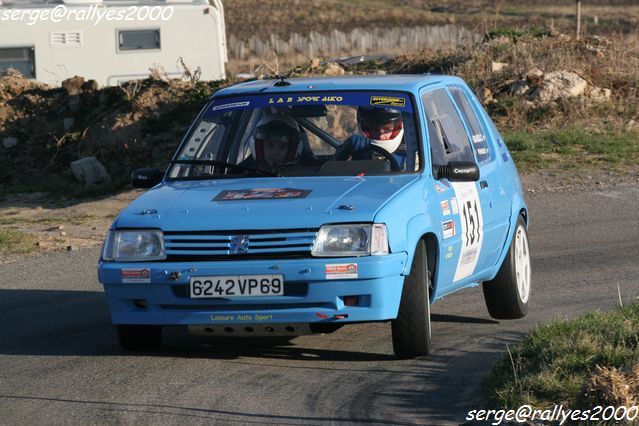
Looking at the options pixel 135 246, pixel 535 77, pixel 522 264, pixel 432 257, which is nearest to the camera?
pixel 135 246

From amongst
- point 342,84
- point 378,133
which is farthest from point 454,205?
point 342,84

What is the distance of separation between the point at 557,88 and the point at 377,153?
11.5m

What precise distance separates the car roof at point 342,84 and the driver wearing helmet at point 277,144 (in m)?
0.26

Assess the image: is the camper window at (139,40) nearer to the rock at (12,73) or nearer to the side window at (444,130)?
the rock at (12,73)

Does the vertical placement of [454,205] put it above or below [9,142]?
above

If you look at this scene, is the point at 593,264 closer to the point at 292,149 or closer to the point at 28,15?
the point at 292,149

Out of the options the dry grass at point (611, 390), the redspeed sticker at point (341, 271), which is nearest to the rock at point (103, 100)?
the redspeed sticker at point (341, 271)

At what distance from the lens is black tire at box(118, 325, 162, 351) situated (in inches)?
307

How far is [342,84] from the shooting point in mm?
8508

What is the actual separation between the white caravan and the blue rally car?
13057mm

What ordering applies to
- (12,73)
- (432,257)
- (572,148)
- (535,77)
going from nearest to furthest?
1. (432,257)
2. (572,148)
3. (535,77)
4. (12,73)

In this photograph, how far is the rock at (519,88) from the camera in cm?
1931

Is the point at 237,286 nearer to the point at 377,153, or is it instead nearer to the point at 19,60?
the point at 377,153

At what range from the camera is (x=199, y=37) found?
72.7 ft
